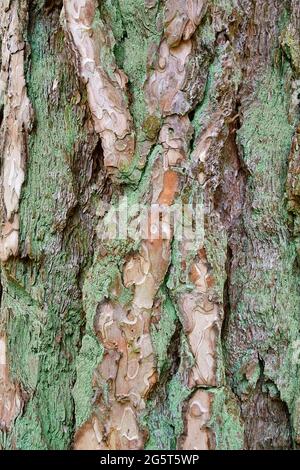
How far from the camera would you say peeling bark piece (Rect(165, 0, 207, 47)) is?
1108 millimetres

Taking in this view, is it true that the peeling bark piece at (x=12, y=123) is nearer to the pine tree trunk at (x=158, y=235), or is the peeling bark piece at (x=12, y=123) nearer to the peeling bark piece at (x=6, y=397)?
the pine tree trunk at (x=158, y=235)

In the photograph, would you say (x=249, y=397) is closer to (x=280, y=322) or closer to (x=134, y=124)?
(x=280, y=322)

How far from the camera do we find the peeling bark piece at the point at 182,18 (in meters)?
1.11

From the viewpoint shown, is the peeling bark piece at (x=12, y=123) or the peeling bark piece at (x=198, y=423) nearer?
the peeling bark piece at (x=198, y=423)

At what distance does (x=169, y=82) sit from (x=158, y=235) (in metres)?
0.25

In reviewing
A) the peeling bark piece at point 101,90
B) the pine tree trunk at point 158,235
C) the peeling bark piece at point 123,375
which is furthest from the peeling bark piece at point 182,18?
the peeling bark piece at point 123,375

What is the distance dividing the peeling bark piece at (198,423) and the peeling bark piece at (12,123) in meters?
0.40

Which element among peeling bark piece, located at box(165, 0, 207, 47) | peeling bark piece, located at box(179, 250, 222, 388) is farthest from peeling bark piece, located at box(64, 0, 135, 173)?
peeling bark piece, located at box(179, 250, 222, 388)

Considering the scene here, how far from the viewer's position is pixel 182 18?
3.64 feet

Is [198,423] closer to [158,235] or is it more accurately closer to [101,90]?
[158,235]

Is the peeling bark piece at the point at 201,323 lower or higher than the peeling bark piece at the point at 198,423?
higher

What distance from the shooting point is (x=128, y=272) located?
1096 millimetres

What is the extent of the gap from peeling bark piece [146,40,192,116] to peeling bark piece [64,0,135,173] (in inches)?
1.9

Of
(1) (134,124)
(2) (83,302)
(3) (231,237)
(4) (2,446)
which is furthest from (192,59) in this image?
(4) (2,446)
